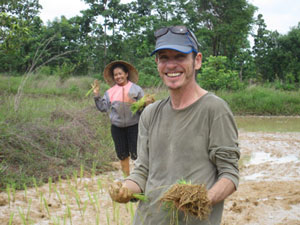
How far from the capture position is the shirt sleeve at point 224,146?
182 cm

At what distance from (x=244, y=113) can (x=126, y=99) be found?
49.5 feet

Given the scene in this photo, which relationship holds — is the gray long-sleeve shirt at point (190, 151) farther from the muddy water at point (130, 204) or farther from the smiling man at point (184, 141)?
the muddy water at point (130, 204)

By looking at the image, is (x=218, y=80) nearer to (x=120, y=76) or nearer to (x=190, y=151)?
(x=120, y=76)

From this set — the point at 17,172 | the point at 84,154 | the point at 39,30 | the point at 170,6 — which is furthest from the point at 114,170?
the point at 170,6

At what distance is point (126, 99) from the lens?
5711 mm

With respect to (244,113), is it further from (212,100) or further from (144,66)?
(212,100)

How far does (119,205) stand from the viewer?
179 inches

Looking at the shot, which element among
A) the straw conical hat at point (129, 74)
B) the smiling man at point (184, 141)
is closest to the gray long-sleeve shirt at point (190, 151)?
the smiling man at point (184, 141)

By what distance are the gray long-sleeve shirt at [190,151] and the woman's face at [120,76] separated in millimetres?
3793

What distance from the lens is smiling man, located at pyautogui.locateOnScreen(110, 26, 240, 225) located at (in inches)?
72.2

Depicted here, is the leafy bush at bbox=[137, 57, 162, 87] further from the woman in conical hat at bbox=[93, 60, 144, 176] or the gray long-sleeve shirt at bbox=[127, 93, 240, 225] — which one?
the gray long-sleeve shirt at bbox=[127, 93, 240, 225]

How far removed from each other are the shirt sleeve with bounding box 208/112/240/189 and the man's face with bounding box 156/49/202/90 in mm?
285

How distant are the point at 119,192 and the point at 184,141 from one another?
409 mm

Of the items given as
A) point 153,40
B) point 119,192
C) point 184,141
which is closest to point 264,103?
point 153,40
